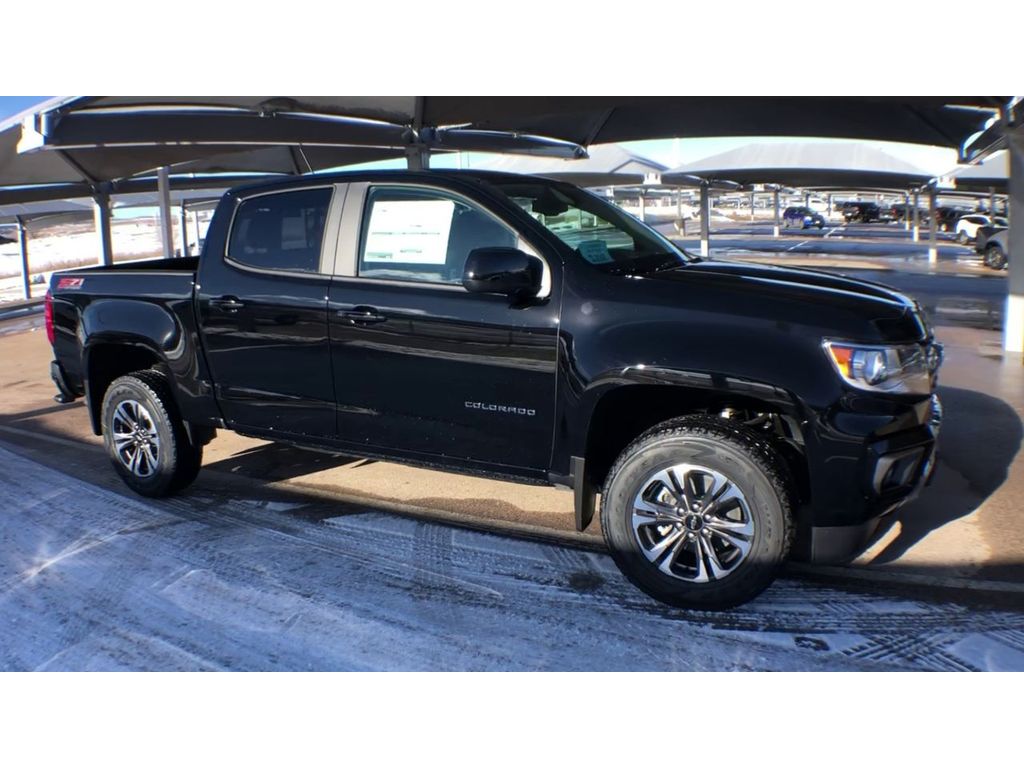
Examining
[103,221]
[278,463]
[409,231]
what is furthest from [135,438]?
[103,221]

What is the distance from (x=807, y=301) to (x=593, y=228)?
1253 millimetres

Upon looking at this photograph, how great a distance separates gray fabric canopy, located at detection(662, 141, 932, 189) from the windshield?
76.0 feet

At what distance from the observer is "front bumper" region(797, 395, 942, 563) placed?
3498 mm

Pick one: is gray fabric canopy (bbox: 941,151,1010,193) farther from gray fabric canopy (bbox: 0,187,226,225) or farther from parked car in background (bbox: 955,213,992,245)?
gray fabric canopy (bbox: 0,187,226,225)

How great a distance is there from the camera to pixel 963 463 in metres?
5.88

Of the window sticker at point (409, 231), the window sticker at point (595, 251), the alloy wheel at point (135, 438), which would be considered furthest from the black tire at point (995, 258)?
the alloy wheel at point (135, 438)

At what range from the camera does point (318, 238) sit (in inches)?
185

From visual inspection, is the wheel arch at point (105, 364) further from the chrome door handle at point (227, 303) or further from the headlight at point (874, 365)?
the headlight at point (874, 365)

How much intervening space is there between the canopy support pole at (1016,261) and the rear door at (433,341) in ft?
26.6

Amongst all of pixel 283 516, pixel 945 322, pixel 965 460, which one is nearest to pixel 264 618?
pixel 283 516

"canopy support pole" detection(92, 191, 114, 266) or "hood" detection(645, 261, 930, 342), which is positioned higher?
"canopy support pole" detection(92, 191, 114, 266)

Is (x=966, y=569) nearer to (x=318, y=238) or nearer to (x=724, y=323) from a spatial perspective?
(x=724, y=323)

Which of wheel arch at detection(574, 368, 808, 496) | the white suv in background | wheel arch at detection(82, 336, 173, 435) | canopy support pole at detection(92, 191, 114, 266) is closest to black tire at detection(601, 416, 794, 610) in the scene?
wheel arch at detection(574, 368, 808, 496)

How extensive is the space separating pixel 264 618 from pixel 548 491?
2266mm
